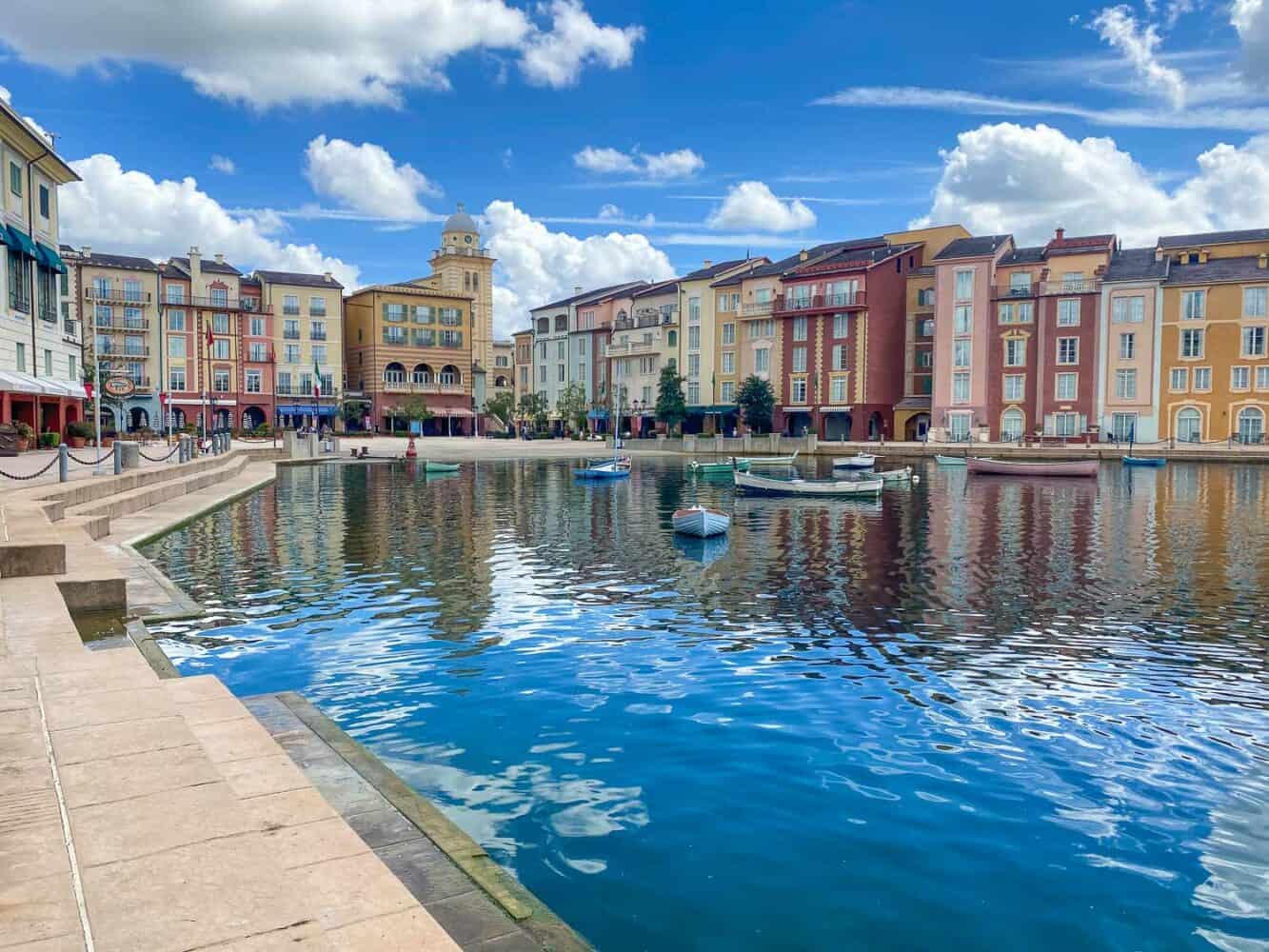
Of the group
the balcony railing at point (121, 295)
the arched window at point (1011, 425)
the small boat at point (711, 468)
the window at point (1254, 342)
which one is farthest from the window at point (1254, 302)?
the balcony railing at point (121, 295)

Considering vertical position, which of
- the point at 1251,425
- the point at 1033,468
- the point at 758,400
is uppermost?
the point at 758,400

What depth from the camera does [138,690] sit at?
24.5ft

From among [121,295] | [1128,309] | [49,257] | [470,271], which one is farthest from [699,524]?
[470,271]

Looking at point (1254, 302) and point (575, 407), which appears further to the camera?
point (575, 407)

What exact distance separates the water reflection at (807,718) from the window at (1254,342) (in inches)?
2276

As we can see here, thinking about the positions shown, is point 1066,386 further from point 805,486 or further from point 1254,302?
point 805,486

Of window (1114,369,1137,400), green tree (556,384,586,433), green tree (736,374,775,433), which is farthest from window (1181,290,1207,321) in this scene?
green tree (556,384,586,433)

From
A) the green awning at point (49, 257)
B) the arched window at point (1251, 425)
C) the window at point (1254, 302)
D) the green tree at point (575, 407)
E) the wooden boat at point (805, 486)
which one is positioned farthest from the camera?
the green tree at point (575, 407)

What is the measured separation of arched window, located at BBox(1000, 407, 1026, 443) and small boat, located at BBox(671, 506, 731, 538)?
6078 centimetres

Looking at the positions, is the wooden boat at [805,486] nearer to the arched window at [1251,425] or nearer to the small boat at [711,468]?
the small boat at [711,468]

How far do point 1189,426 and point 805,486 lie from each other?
1945 inches

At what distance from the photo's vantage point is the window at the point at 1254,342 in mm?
71812

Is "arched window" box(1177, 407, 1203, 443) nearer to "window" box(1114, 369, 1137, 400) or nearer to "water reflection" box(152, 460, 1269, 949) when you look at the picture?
"window" box(1114, 369, 1137, 400)

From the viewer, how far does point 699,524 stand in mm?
25969
